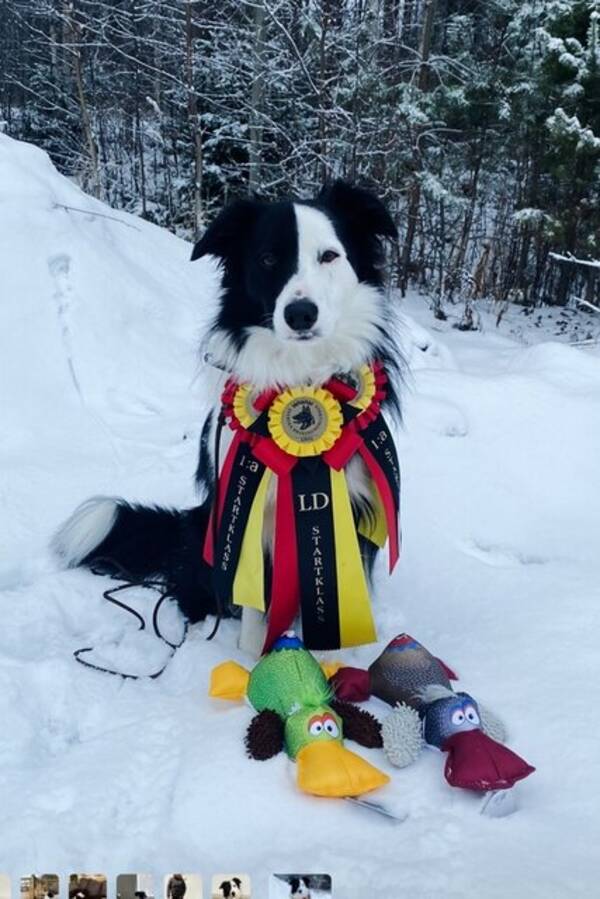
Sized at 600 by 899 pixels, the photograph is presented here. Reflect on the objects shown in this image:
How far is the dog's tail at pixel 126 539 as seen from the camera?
8.14ft

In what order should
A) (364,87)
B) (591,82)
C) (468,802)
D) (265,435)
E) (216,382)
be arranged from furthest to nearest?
1. (364,87)
2. (591,82)
3. (216,382)
4. (265,435)
5. (468,802)

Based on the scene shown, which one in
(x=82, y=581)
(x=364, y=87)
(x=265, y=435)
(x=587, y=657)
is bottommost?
(x=82, y=581)

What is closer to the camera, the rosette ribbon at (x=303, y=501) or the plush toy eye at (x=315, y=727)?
the plush toy eye at (x=315, y=727)

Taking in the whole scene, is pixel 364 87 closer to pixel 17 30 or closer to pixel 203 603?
pixel 203 603

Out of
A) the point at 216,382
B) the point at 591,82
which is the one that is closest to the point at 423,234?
the point at 591,82

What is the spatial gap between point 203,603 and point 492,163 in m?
9.78

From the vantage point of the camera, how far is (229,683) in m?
1.80

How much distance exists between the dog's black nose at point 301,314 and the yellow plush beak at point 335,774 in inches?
41.2

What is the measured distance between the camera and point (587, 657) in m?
1.83

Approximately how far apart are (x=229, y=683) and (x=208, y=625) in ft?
1.65

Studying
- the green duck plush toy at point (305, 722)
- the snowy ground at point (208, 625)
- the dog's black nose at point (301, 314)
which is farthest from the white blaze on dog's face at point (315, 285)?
the green duck plush toy at point (305, 722)

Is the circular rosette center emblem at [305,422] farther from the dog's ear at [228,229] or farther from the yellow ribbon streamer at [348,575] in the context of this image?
the dog's ear at [228,229]

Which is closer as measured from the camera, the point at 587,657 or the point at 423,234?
the point at 587,657

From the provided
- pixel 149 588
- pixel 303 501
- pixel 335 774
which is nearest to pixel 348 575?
pixel 303 501
